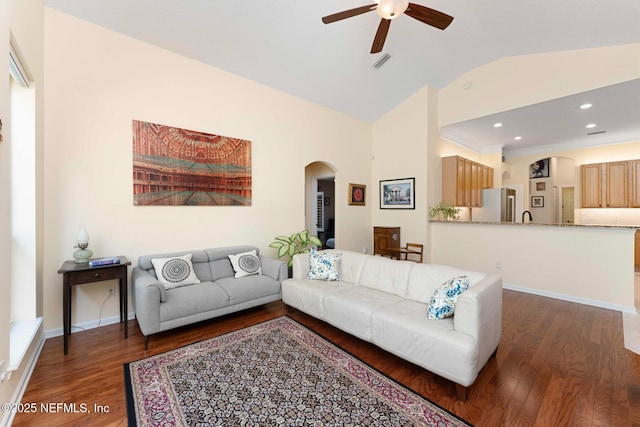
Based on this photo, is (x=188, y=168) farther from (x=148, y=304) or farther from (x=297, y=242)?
(x=297, y=242)

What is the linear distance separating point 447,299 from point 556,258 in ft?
10.2

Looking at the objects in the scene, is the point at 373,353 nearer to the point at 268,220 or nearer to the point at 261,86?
the point at 268,220

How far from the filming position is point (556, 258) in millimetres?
4062

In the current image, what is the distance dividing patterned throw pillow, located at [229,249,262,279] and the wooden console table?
3.93 ft

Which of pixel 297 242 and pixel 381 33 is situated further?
pixel 297 242

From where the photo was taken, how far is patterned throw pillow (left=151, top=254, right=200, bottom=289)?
9.81ft

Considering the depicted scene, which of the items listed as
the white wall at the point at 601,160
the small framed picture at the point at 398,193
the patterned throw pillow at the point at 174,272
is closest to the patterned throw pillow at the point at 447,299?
the patterned throw pillow at the point at 174,272

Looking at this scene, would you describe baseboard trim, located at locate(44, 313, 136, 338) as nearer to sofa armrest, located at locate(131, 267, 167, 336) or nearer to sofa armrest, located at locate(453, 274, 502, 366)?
sofa armrest, located at locate(131, 267, 167, 336)

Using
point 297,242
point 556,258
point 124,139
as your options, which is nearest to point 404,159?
point 297,242

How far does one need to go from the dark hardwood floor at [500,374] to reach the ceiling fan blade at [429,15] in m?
3.14

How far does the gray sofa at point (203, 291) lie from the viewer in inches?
101

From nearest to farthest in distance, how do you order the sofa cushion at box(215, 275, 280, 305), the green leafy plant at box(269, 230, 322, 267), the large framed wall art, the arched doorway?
the sofa cushion at box(215, 275, 280, 305), the large framed wall art, the green leafy plant at box(269, 230, 322, 267), the arched doorway

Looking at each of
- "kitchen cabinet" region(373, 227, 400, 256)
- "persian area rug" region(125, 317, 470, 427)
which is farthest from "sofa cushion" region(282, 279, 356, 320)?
"kitchen cabinet" region(373, 227, 400, 256)

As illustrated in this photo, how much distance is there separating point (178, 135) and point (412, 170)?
4.13m
